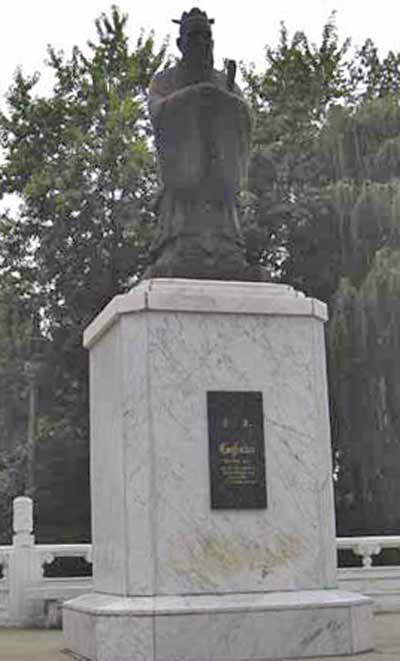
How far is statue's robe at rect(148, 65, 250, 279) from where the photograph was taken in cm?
831

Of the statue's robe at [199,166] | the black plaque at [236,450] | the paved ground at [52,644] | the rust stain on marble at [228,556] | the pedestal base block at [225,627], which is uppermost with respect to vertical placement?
the statue's robe at [199,166]

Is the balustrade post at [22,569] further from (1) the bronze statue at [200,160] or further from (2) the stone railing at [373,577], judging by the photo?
(1) the bronze statue at [200,160]

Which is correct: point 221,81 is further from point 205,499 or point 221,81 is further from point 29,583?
point 29,583

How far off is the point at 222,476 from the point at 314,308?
5.01ft

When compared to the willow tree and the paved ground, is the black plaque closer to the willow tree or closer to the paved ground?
the paved ground

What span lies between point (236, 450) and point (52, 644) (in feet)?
9.10

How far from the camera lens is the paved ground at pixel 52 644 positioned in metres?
6.92

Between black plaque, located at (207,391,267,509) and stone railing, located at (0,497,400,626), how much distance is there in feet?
15.8

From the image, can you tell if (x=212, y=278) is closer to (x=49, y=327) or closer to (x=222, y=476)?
(x=222, y=476)

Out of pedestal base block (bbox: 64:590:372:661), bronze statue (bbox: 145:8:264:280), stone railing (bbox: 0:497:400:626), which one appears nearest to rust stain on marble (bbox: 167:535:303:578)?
pedestal base block (bbox: 64:590:372:661)

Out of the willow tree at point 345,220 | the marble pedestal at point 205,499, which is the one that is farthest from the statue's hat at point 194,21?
the willow tree at point 345,220

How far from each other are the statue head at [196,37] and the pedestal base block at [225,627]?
450cm

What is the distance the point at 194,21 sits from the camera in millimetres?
8633

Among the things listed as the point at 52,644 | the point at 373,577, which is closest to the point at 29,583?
the point at 52,644
